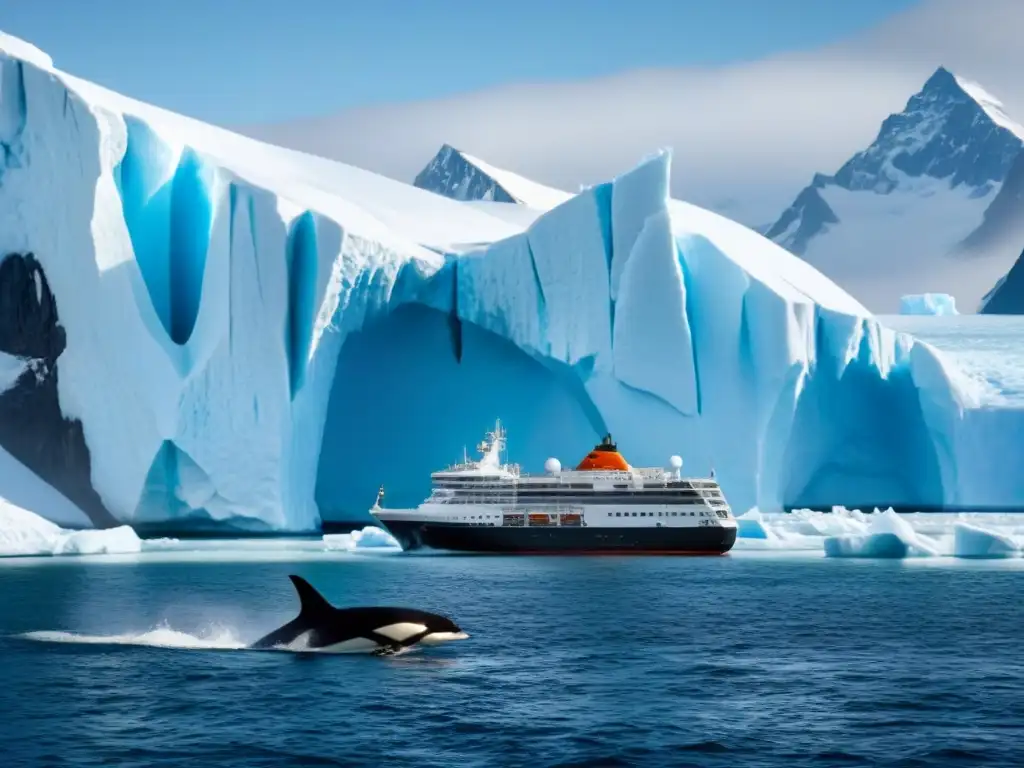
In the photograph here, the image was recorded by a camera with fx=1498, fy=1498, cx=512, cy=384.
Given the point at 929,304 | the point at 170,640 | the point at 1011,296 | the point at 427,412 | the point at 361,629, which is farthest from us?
the point at 1011,296

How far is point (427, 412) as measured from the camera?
45.5 metres

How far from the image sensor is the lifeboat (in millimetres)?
39250

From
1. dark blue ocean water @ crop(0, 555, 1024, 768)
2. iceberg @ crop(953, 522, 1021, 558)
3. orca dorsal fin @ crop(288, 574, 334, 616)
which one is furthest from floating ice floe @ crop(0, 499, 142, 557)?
iceberg @ crop(953, 522, 1021, 558)

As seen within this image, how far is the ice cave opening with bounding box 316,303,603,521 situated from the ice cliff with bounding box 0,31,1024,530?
90 millimetres

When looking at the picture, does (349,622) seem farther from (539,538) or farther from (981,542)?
(539,538)

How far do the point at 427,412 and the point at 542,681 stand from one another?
96.8 feet

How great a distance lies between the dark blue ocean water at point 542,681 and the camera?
12.9m

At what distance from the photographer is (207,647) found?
18781mm

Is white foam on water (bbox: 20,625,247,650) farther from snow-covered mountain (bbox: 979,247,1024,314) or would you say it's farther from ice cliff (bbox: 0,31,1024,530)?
snow-covered mountain (bbox: 979,247,1024,314)

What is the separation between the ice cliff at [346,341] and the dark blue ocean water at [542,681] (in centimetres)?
1033

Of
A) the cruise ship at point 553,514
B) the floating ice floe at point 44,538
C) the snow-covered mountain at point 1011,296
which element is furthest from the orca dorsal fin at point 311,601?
the snow-covered mountain at point 1011,296

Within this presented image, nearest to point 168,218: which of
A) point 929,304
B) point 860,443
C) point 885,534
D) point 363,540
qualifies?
point 363,540

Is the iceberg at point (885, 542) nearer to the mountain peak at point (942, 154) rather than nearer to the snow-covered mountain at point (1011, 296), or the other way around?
the snow-covered mountain at point (1011, 296)

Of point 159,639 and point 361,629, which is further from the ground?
point 361,629
